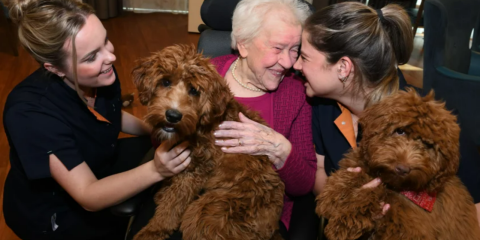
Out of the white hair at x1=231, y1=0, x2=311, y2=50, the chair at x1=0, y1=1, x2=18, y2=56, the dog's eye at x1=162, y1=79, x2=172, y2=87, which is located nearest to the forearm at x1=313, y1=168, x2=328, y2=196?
the white hair at x1=231, y1=0, x2=311, y2=50

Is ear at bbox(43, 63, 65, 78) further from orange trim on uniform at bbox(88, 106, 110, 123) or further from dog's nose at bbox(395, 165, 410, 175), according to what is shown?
dog's nose at bbox(395, 165, 410, 175)

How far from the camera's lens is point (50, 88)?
1722 millimetres

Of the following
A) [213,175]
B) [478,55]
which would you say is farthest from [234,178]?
[478,55]

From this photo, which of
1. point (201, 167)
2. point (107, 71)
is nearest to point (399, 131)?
point (201, 167)

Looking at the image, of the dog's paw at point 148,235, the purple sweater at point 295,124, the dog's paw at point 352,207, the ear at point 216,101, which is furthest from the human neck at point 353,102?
the dog's paw at point 148,235

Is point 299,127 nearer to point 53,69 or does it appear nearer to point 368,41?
point 368,41

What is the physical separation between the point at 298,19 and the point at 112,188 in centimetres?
137

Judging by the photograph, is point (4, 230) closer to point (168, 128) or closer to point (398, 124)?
point (168, 128)

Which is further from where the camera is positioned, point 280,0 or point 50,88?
point 280,0

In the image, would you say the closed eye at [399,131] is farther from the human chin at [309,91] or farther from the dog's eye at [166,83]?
the dog's eye at [166,83]

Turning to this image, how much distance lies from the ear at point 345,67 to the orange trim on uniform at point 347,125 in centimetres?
27

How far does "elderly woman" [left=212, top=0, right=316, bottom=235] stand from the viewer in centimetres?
188

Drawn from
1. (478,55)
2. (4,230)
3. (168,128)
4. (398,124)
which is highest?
(398,124)

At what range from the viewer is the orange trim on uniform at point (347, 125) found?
199 centimetres
